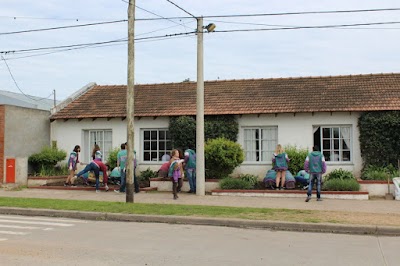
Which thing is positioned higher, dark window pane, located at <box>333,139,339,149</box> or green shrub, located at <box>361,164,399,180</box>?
dark window pane, located at <box>333,139,339,149</box>

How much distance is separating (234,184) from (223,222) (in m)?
5.82

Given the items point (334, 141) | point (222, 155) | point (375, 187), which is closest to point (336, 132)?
point (334, 141)

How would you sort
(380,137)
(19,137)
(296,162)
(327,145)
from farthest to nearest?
(19,137) → (327,145) → (296,162) → (380,137)

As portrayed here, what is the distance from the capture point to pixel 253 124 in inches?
763

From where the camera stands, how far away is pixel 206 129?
759 inches

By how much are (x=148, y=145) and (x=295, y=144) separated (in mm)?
6178

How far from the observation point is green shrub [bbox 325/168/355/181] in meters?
16.9

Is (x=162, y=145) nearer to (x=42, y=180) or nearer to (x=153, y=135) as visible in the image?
(x=153, y=135)

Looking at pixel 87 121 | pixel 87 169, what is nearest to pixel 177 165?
pixel 87 169

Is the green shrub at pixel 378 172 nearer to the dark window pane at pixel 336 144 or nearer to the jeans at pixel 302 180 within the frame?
the dark window pane at pixel 336 144

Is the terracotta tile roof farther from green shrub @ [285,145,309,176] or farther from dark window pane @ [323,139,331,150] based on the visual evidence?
green shrub @ [285,145,309,176]

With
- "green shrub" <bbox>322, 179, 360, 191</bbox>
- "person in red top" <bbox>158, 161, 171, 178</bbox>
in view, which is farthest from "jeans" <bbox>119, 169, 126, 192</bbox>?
"green shrub" <bbox>322, 179, 360, 191</bbox>

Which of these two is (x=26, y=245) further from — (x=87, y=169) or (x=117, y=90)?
(x=117, y=90)

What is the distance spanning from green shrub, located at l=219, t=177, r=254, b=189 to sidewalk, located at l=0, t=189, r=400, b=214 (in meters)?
0.87
